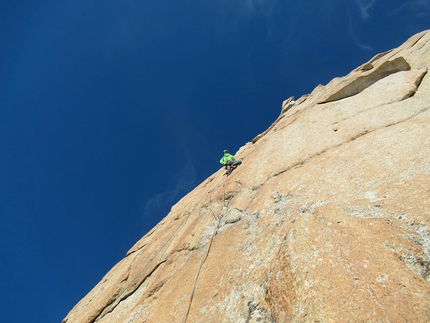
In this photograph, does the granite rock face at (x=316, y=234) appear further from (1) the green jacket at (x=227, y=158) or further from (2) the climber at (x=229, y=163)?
(1) the green jacket at (x=227, y=158)

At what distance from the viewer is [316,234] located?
4457mm

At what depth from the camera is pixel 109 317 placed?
795 centimetres

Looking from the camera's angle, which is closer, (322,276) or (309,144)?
(322,276)

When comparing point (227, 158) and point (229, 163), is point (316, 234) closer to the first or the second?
point (229, 163)

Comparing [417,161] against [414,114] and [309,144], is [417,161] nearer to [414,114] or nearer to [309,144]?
[414,114]

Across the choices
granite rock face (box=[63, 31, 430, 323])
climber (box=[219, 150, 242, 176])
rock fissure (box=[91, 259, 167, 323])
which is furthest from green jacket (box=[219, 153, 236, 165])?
rock fissure (box=[91, 259, 167, 323])

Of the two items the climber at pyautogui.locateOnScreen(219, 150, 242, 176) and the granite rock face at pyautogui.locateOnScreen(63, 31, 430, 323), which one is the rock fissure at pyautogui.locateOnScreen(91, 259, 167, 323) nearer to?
Result: the granite rock face at pyautogui.locateOnScreen(63, 31, 430, 323)

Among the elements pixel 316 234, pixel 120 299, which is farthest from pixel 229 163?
pixel 316 234

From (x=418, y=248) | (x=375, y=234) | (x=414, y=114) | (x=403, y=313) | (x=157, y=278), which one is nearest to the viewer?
(x=403, y=313)

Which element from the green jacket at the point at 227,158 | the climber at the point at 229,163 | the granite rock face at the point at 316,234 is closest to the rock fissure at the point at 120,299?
the granite rock face at the point at 316,234

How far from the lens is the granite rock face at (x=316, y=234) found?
3461 millimetres

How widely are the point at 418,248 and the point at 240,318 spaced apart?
2813 millimetres

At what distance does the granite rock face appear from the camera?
3.46 m

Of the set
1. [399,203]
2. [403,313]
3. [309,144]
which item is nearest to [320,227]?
[399,203]
